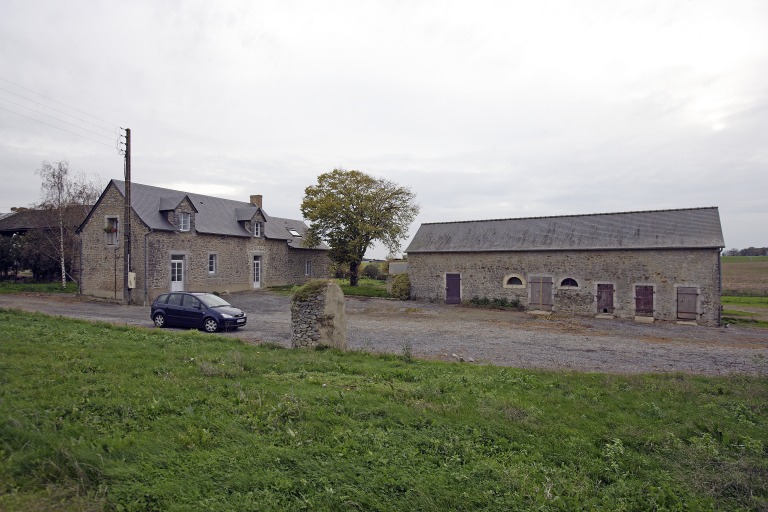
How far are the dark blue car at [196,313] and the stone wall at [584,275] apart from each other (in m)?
15.8

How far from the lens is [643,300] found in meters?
22.6

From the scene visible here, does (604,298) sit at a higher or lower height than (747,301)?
higher

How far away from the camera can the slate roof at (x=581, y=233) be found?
2222 centimetres

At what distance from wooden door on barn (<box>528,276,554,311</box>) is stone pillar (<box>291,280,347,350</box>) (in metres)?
17.2

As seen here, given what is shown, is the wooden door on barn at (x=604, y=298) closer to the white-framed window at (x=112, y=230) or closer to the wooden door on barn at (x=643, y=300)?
the wooden door on barn at (x=643, y=300)

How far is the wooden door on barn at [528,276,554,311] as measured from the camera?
25266 mm

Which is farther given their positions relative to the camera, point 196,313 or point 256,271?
point 256,271

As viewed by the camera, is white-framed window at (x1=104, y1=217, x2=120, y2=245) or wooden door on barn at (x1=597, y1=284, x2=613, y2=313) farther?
white-framed window at (x1=104, y1=217, x2=120, y2=245)

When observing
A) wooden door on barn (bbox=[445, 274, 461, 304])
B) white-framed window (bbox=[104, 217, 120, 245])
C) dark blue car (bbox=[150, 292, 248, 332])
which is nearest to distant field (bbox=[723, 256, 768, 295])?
wooden door on barn (bbox=[445, 274, 461, 304])

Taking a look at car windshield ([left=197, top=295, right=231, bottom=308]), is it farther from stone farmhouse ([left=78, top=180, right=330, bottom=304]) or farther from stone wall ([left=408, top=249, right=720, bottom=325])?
stone wall ([left=408, top=249, right=720, bottom=325])

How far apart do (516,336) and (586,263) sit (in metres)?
10.9

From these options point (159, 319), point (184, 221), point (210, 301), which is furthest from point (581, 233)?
point (184, 221)

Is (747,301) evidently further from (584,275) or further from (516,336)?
(516,336)

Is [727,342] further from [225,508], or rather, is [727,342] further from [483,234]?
[225,508]
